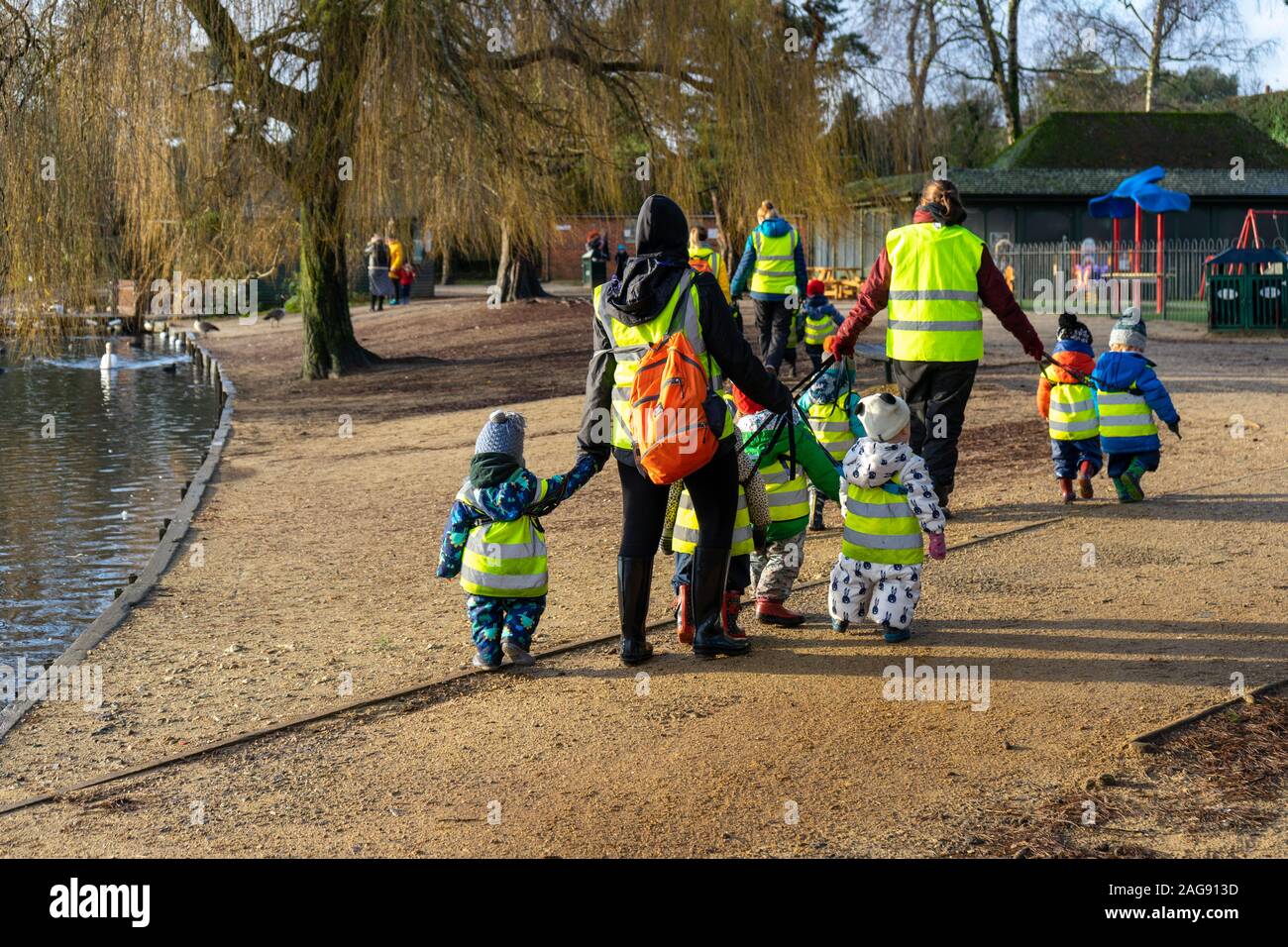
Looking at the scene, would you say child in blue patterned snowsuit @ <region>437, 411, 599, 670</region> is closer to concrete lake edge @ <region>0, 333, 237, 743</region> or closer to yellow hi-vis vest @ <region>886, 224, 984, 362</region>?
concrete lake edge @ <region>0, 333, 237, 743</region>

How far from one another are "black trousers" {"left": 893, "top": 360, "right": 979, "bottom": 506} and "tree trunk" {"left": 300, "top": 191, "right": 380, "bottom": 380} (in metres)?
13.1

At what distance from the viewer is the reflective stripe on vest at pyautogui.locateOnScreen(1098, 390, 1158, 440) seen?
945 cm

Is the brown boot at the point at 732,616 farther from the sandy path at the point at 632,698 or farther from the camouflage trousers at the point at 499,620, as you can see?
the camouflage trousers at the point at 499,620

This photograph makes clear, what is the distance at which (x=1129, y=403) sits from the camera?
9.48 m

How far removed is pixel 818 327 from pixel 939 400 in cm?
689

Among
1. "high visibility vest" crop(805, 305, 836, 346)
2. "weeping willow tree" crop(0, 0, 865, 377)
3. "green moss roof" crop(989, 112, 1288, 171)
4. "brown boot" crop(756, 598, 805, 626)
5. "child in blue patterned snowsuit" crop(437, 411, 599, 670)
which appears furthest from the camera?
"green moss roof" crop(989, 112, 1288, 171)

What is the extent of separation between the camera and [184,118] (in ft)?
53.5

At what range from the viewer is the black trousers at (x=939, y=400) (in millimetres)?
8633

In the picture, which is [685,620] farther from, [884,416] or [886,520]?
[884,416]

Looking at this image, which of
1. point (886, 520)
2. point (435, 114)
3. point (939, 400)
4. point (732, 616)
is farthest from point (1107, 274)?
point (732, 616)

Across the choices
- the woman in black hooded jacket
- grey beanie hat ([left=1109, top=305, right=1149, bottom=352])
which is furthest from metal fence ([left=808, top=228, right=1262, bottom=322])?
the woman in black hooded jacket
